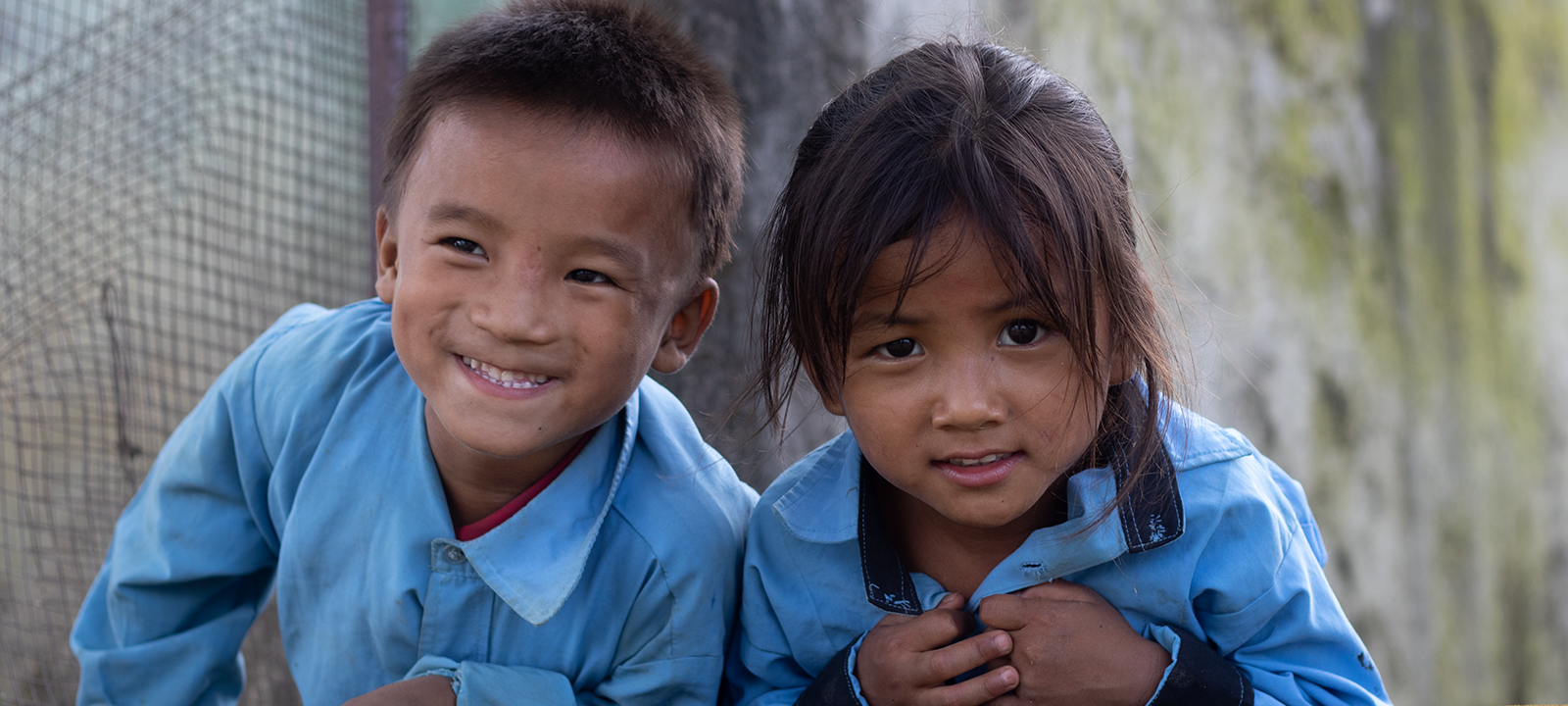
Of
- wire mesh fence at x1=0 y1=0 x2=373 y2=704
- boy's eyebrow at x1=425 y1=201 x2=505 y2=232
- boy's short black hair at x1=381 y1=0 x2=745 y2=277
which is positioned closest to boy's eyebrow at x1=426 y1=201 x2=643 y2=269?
boy's eyebrow at x1=425 y1=201 x2=505 y2=232

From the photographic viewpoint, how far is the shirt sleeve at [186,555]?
1.65 metres

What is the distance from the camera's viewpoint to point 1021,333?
4.14ft

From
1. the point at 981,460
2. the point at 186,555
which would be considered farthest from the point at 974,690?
the point at 186,555

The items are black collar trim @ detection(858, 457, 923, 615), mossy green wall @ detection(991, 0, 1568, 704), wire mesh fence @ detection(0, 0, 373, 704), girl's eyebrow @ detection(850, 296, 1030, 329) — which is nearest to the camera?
girl's eyebrow @ detection(850, 296, 1030, 329)

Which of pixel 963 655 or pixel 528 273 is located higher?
pixel 528 273

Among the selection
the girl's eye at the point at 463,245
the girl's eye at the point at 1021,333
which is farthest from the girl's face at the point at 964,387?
the girl's eye at the point at 463,245

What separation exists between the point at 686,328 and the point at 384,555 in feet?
1.64

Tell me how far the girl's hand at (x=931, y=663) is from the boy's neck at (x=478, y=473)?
51 cm

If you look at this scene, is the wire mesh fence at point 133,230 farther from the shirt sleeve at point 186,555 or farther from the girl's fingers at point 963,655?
the girl's fingers at point 963,655

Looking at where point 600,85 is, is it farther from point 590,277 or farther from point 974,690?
point 974,690

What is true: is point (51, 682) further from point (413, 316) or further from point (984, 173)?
point (984, 173)

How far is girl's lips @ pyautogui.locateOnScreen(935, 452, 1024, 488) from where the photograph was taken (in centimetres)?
129

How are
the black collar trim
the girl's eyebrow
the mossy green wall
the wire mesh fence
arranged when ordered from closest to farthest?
the girl's eyebrow < the black collar trim < the wire mesh fence < the mossy green wall

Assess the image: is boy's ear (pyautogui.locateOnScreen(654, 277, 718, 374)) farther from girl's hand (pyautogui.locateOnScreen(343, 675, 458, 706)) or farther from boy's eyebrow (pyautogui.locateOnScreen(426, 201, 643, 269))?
girl's hand (pyautogui.locateOnScreen(343, 675, 458, 706))
